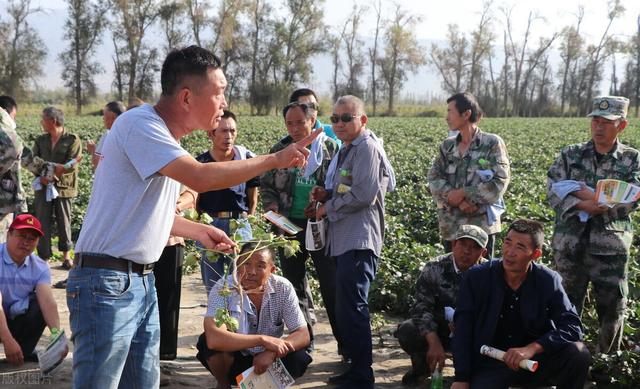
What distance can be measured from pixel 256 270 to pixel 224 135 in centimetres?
139

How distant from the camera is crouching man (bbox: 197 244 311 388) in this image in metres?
4.48

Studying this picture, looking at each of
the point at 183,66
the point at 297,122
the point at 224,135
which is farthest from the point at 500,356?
the point at 224,135

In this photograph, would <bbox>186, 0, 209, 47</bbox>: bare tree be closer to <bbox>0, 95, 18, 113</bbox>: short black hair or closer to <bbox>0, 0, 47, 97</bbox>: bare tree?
<bbox>0, 0, 47, 97</bbox>: bare tree

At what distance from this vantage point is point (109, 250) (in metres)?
2.78

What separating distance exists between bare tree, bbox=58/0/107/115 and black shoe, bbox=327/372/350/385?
219ft

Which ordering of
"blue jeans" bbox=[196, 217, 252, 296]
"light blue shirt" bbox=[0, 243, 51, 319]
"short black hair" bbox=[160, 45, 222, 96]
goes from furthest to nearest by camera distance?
"blue jeans" bbox=[196, 217, 252, 296] → "light blue shirt" bbox=[0, 243, 51, 319] → "short black hair" bbox=[160, 45, 222, 96]

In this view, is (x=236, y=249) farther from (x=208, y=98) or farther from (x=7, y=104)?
(x=7, y=104)

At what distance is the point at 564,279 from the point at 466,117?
4.73ft

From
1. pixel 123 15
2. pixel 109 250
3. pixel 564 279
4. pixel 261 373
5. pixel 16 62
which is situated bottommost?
pixel 261 373

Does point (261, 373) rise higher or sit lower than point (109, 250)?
lower

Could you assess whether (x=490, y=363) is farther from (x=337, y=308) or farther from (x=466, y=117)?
(x=466, y=117)

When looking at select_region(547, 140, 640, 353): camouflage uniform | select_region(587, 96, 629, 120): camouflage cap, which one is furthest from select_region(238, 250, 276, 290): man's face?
select_region(587, 96, 629, 120): camouflage cap

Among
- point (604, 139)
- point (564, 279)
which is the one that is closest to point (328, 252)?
point (564, 279)

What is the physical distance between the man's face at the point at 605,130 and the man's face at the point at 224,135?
266 centimetres
